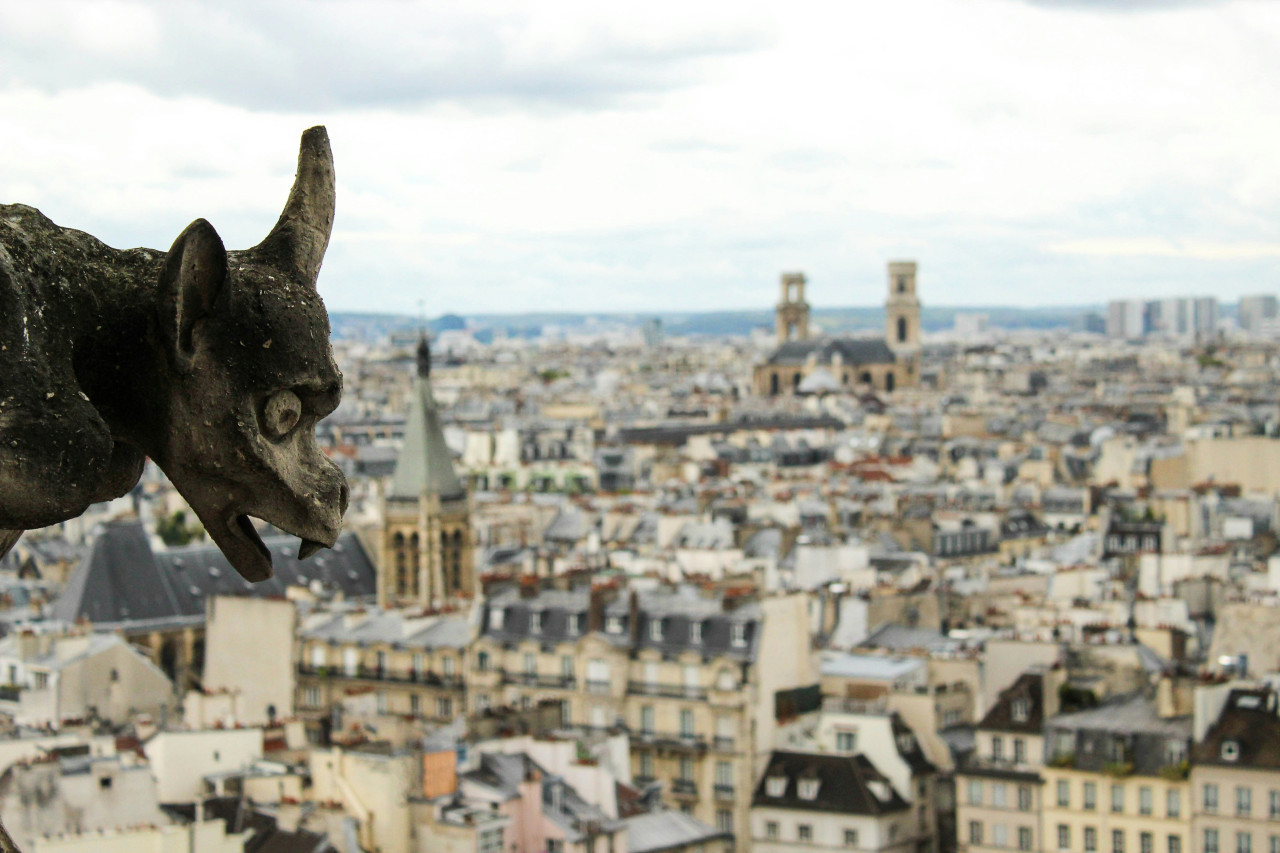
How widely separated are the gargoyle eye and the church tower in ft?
198

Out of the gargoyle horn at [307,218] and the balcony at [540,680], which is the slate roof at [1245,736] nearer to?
the balcony at [540,680]

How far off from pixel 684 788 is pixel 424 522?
2386cm

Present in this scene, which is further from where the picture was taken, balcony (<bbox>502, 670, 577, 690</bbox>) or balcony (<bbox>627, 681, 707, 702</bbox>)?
balcony (<bbox>502, 670, 577, 690</bbox>)

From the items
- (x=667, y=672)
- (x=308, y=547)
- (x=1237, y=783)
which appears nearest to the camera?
(x=308, y=547)

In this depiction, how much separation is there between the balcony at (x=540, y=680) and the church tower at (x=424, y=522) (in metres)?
17.1

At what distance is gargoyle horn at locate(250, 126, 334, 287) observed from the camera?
4.76 m

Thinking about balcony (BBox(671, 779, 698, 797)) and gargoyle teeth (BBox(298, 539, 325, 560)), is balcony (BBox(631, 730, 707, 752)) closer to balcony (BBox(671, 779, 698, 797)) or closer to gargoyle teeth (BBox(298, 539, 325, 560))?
balcony (BBox(671, 779, 698, 797))

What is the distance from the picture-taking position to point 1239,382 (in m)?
187

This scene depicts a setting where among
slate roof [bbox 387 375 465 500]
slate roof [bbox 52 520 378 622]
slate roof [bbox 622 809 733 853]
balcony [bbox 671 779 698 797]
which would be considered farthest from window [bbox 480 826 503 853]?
slate roof [bbox 387 375 465 500]

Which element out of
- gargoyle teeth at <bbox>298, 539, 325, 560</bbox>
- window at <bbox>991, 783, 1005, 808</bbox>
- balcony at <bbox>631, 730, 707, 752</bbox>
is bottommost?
window at <bbox>991, 783, 1005, 808</bbox>

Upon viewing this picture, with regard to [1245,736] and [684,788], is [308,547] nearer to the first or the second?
[1245,736]

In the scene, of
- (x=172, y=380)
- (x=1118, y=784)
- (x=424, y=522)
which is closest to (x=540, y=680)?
(x=1118, y=784)

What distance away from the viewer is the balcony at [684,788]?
141 feet

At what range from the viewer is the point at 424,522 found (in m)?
65.6
